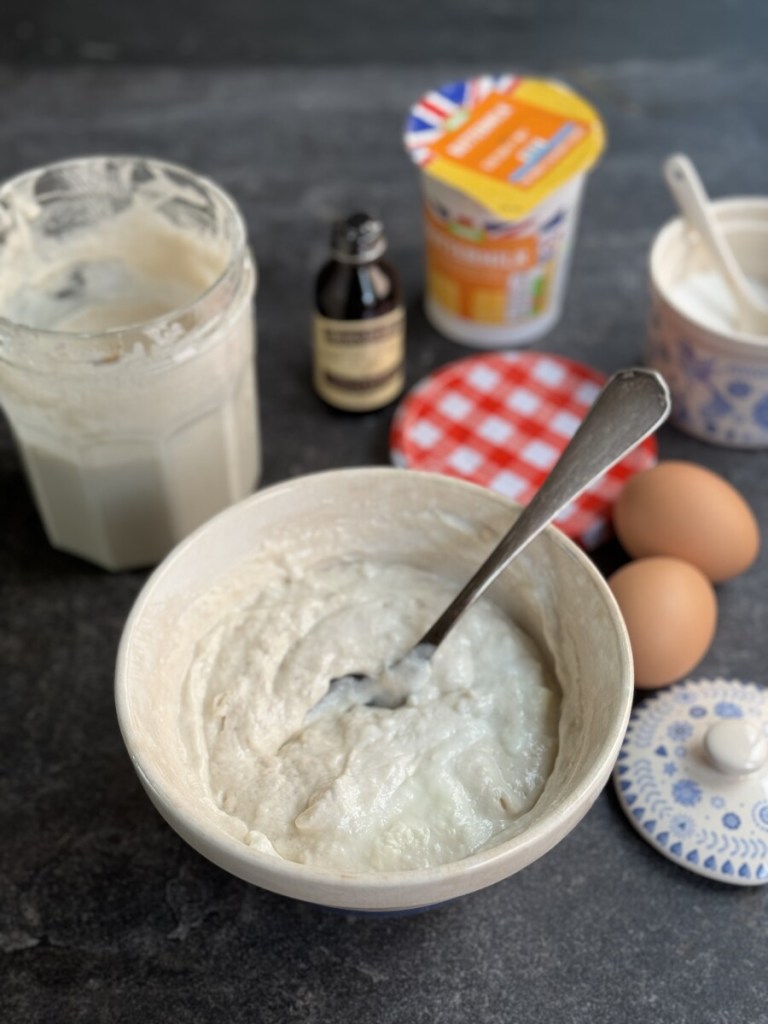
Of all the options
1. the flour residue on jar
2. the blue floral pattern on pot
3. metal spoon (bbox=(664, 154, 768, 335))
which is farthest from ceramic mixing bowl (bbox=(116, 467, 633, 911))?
metal spoon (bbox=(664, 154, 768, 335))

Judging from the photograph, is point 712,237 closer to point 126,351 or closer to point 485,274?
point 485,274

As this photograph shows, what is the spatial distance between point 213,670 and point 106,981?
293 mm

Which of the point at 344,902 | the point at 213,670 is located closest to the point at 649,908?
the point at 344,902

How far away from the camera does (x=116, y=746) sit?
3.87ft

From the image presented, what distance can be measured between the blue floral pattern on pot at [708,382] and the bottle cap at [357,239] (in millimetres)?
378

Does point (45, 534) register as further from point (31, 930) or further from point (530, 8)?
point (530, 8)

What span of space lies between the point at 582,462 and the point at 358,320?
434 millimetres

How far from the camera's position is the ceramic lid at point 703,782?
1.04 metres

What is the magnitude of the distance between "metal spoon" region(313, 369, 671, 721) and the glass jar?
361 mm

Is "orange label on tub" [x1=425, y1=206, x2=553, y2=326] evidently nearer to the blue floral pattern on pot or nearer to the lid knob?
the blue floral pattern on pot

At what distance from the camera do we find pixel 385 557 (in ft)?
3.94

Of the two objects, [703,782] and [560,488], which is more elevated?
[560,488]

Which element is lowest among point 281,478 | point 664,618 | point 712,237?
point 281,478

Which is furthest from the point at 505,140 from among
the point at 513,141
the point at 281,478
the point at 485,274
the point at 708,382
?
the point at 281,478
